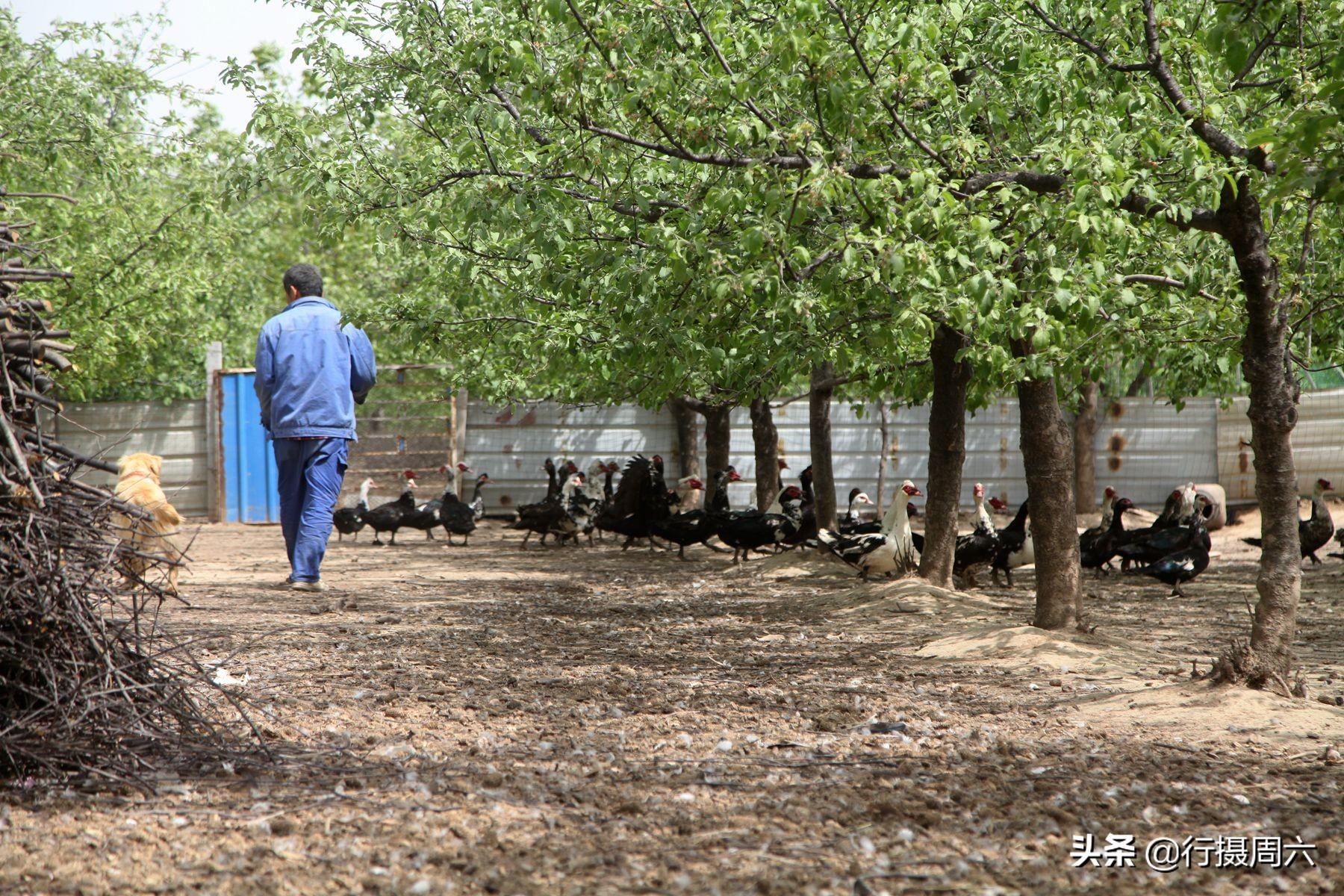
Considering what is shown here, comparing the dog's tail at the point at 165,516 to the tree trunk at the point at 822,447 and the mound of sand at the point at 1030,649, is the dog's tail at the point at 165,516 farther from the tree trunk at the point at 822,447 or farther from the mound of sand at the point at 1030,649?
the tree trunk at the point at 822,447

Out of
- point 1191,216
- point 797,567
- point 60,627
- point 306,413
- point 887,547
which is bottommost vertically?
point 797,567

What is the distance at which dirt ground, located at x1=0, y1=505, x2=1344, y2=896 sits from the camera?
3236mm

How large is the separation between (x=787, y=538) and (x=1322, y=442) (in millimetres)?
9905

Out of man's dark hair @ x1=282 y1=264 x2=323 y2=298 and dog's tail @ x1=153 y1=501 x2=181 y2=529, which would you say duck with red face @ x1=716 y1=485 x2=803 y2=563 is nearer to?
man's dark hair @ x1=282 y1=264 x2=323 y2=298

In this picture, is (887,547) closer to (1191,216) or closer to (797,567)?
(797,567)

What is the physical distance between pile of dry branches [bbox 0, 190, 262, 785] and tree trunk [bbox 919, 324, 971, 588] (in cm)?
615

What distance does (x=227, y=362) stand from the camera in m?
22.4

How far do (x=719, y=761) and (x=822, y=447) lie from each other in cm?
765

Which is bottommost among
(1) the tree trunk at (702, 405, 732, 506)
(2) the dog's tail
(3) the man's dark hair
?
(2) the dog's tail

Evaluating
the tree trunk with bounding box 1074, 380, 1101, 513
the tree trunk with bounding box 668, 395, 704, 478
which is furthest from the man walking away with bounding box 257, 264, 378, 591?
the tree trunk with bounding box 1074, 380, 1101, 513

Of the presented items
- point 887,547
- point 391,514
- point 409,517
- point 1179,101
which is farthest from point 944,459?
point 391,514

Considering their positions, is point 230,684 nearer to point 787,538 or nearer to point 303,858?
point 303,858

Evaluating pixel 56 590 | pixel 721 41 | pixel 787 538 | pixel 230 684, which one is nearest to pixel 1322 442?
pixel 787 538

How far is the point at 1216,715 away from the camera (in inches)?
199
